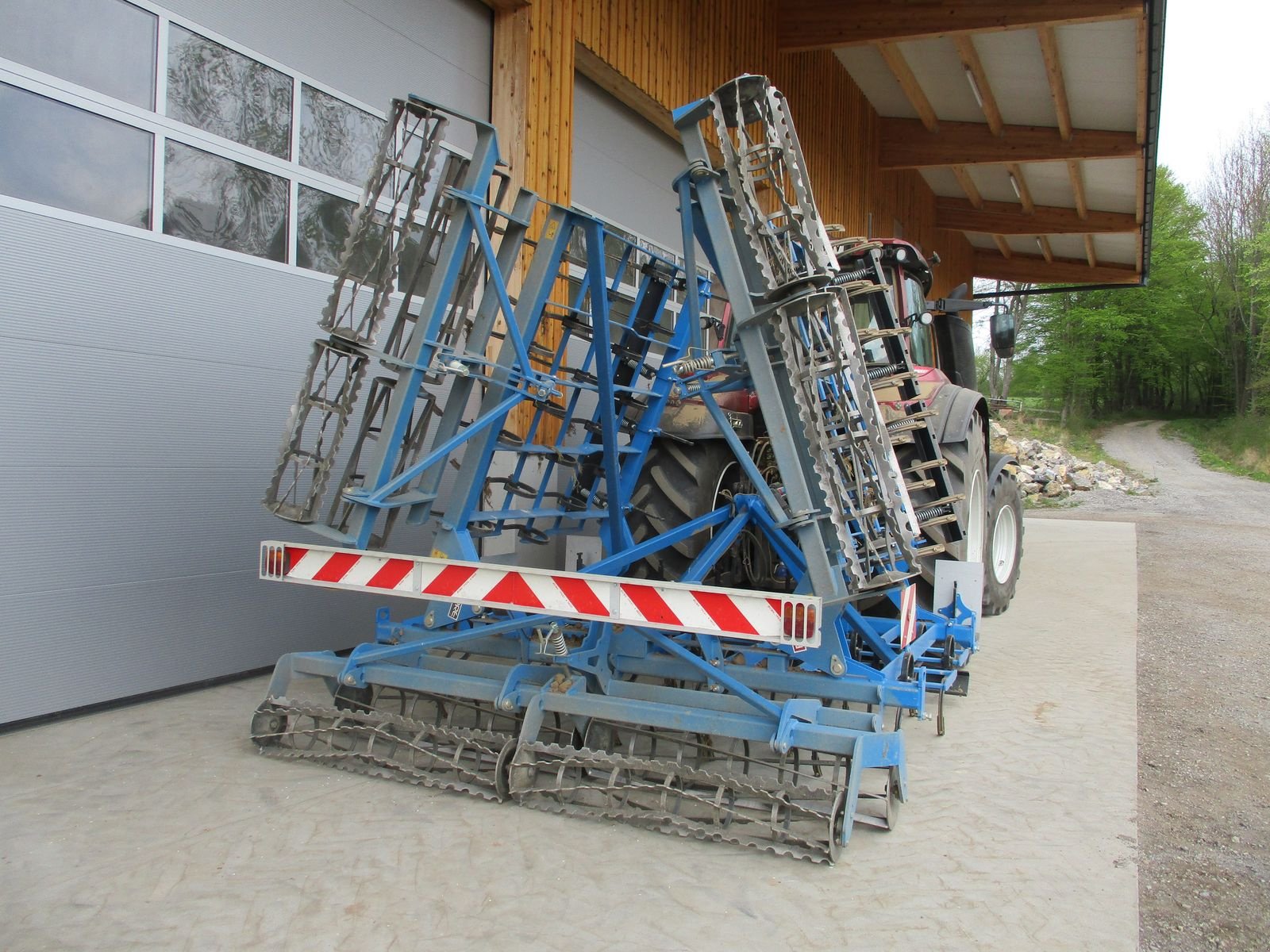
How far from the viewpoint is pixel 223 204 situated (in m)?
4.71

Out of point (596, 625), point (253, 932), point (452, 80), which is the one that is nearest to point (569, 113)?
point (452, 80)

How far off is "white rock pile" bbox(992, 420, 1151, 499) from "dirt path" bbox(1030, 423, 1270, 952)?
9281 millimetres

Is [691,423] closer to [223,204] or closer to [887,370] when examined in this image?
[887,370]

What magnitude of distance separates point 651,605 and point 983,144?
42.7ft

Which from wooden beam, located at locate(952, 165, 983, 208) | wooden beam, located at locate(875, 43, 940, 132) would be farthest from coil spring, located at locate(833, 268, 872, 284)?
wooden beam, located at locate(952, 165, 983, 208)

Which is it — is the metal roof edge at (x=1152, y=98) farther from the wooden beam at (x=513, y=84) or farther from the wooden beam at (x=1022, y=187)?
the wooden beam at (x=513, y=84)

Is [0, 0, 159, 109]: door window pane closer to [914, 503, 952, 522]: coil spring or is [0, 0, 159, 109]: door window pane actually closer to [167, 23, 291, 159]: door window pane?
[167, 23, 291, 159]: door window pane

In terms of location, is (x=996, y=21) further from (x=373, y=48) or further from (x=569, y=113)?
(x=373, y=48)

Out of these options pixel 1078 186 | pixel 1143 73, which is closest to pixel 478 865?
pixel 1143 73

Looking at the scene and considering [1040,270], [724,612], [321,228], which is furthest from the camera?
[1040,270]

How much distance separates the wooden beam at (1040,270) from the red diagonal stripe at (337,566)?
22.0m

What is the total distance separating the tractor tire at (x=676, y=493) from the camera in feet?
15.2

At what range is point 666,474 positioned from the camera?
15.5 ft

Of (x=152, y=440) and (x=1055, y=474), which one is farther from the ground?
(x=1055, y=474)
